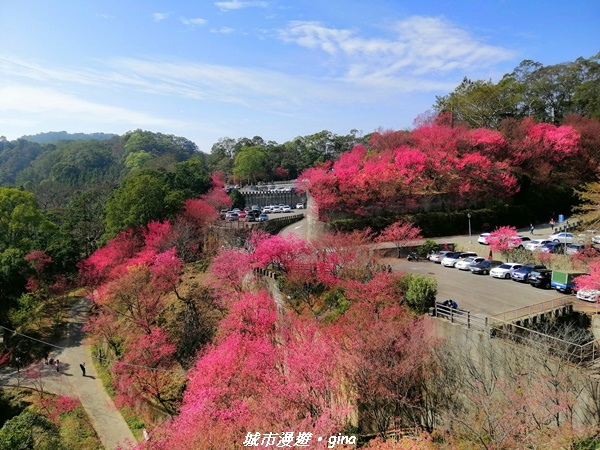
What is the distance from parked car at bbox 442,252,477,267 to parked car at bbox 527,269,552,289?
5.41 m

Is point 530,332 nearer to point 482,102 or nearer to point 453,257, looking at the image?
point 453,257

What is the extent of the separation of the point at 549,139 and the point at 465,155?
1127cm

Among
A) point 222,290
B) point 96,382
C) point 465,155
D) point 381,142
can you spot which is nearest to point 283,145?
point 381,142

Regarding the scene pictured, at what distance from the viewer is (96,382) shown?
24.2m

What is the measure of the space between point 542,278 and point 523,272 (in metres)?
1.34

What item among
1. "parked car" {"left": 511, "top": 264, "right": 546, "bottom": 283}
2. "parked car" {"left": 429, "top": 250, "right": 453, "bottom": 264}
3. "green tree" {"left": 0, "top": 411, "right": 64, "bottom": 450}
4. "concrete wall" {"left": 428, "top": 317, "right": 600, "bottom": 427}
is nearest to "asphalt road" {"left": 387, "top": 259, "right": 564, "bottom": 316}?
"parked car" {"left": 511, "top": 264, "right": 546, "bottom": 283}

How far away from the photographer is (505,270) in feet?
77.8

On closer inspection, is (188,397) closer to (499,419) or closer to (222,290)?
(222,290)

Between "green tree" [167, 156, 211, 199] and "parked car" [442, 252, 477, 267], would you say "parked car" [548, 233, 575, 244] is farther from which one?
"green tree" [167, 156, 211, 199]

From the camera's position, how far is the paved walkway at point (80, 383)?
20000 millimetres

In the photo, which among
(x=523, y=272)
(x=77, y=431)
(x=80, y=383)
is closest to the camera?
(x=77, y=431)

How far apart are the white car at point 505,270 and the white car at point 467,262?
173 centimetres

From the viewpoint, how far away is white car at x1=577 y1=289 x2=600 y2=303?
18.1 m

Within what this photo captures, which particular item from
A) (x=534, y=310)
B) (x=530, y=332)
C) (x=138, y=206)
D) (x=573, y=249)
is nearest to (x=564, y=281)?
(x=534, y=310)
